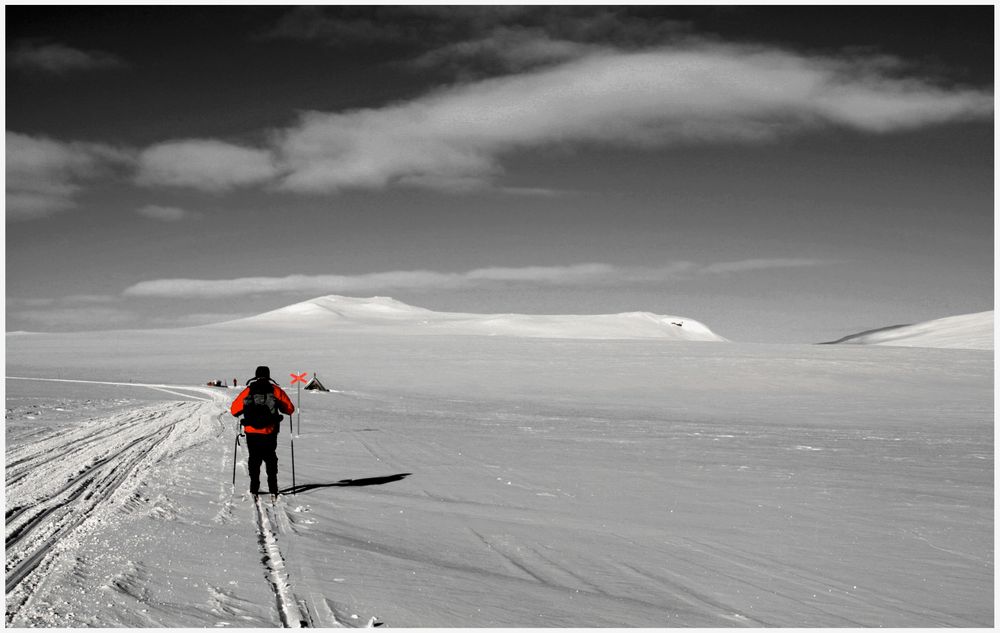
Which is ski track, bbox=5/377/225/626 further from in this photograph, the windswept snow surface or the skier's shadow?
the skier's shadow

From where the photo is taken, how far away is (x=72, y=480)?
31.1 ft

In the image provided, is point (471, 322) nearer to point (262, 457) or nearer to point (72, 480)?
point (72, 480)

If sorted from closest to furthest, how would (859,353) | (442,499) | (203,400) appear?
(442,499) < (203,400) < (859,353)

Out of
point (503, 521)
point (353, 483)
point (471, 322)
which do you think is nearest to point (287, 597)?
point (503, 521)

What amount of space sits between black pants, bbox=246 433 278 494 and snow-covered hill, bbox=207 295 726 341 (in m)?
87.7

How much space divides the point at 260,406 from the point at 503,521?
3244 mm

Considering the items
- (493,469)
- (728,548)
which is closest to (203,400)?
(493,469)

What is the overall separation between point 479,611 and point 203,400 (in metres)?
22.8

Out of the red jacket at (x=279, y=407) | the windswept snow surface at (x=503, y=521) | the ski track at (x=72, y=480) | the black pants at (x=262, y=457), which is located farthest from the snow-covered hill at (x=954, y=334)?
the black pants at (x=262, y=457)

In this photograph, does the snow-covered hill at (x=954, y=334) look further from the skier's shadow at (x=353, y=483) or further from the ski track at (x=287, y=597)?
the ski track at (x=287, y=597)

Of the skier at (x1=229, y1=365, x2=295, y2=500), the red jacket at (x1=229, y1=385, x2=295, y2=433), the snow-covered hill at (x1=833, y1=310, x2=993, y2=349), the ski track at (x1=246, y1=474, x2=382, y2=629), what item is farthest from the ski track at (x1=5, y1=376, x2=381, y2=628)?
the snow-covered hill at (x1=833, y1=310, x2=993, y2=349)

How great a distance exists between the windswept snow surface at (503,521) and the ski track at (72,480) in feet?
0.15

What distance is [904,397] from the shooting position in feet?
96.6

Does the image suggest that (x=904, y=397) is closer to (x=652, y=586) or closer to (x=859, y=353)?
(x=859, y=353)
